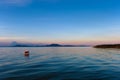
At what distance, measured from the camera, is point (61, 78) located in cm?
1759

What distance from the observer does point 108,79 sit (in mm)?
17094

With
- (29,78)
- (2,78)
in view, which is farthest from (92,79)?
(2,78)

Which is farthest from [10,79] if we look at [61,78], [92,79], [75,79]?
[92,79]

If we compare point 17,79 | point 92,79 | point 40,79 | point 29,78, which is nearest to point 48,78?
point 40,79

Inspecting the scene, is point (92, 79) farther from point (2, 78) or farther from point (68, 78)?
point (2, 78)

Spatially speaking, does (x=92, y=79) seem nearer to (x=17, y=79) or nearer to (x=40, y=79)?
(x=40, y=79)

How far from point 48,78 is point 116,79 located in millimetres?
7827

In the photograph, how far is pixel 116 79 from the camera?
17031mm

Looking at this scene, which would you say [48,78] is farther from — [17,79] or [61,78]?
[17,79]

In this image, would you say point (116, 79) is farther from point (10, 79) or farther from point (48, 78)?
point (10, 79)

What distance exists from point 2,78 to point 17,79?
2.02 m

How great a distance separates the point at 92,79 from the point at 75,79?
6.32 feet

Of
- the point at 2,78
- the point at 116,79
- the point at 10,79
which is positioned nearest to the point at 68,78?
the point at 116,79

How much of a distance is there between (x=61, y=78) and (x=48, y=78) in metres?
1.56
